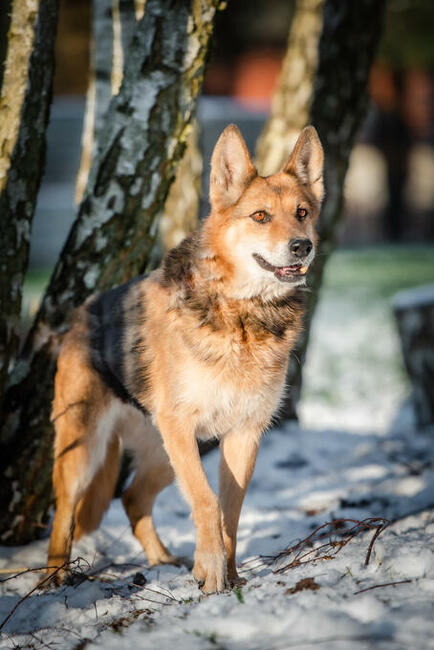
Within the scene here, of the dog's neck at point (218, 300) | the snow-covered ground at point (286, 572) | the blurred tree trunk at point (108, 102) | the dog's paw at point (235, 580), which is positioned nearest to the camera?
the snow-covered ground at point (286, 572)

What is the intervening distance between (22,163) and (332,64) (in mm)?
3128

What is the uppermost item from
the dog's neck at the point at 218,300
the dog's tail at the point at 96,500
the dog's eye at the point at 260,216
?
the dog's eye at the point at 260,216

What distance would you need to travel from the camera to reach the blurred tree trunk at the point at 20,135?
358 centimetres

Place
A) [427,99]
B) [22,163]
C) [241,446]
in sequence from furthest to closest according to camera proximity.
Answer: [427,99] → [22,163] → [241,446]

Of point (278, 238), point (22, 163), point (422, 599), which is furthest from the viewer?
point (22, 163)

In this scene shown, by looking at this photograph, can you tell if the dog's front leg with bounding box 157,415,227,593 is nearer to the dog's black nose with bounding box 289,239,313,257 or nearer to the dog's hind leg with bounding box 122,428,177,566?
the dog's hind leg with bounding box 122,428,177,566

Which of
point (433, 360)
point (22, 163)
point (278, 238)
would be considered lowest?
point (433, 360)

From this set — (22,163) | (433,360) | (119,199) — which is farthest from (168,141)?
(433,360)

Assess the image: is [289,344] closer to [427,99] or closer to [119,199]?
[119,199]

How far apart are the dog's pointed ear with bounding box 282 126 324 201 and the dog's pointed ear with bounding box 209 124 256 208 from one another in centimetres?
26

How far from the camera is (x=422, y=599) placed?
7.21 ft

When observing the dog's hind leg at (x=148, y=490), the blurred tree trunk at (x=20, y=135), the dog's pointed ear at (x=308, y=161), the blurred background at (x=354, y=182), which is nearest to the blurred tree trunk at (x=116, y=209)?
the blurred tree trunk at (x=20, y=135)

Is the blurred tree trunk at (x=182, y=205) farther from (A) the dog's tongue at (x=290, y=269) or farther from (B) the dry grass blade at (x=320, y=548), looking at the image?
(B) the dry grass blade at (x=320, y=548)

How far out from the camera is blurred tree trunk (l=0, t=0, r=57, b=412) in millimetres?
3578
